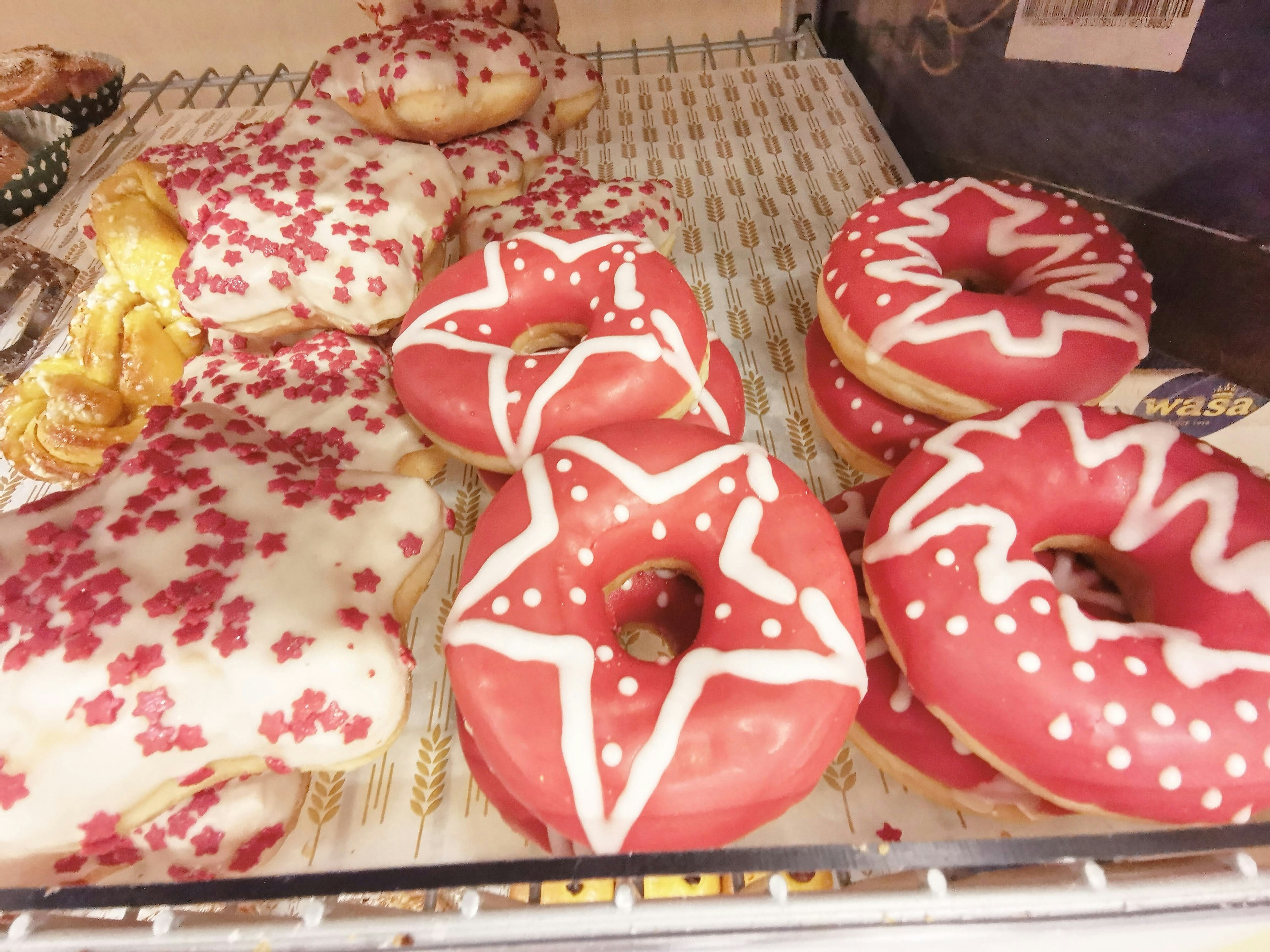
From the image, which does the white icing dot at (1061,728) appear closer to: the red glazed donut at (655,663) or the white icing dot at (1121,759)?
the white icing dot at (1121,759)

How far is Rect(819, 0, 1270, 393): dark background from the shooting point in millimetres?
933

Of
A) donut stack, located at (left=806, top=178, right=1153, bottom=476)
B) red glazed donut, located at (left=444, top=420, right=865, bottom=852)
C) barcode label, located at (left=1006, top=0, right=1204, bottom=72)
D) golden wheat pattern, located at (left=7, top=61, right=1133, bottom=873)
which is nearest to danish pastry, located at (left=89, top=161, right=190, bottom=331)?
golden wheat pattern, located at (left=7, top=61, right=1133, bottom=873)

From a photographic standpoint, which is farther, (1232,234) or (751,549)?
(1232,234)

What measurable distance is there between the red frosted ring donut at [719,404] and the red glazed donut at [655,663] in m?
0.25

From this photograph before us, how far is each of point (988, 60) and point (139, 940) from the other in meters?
1.88

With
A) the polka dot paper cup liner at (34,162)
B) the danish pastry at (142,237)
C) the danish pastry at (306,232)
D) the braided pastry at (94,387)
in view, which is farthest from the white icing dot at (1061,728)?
the polka dot paper cup liner at (34,162)

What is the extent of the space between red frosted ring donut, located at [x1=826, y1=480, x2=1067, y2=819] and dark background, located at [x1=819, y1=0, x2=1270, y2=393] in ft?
1.59

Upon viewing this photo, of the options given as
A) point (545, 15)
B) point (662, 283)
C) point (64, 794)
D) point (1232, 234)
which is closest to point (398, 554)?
point (64, 794)

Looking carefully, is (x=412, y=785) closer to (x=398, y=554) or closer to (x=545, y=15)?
(x=398, y=554)

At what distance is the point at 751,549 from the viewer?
2.61 ft

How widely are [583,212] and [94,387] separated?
946 millimetres

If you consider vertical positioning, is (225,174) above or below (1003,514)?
above

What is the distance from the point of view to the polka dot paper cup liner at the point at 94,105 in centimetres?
192

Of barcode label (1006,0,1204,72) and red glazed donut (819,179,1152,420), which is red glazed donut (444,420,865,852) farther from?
barcode label (1006,0,1204,72)
